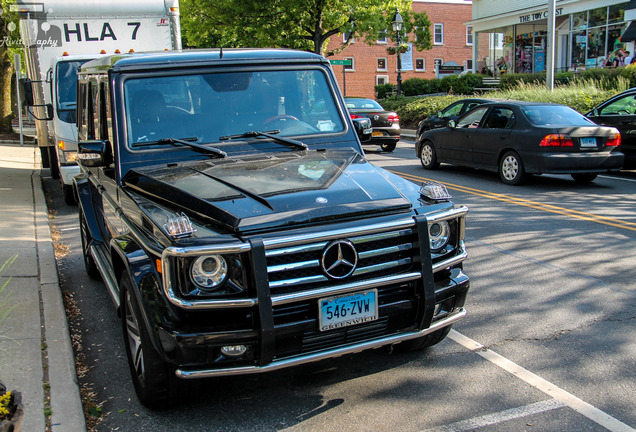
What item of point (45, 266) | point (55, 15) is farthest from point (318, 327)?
point (55, 15)

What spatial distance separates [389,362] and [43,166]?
41.0 ft

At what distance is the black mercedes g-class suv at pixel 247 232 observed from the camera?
11.0ft

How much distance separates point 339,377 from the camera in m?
4.33

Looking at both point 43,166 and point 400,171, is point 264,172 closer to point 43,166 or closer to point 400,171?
point 400,171

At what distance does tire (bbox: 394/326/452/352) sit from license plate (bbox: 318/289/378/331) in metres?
1.06

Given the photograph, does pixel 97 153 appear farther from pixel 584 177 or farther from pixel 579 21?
pixel 579 21

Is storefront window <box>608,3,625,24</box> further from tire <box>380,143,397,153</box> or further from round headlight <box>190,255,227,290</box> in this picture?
round headlight <box>190,255,227,290</box>

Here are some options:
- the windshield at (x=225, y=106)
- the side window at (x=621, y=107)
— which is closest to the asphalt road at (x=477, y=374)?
the windshield at (x=225, y=106)

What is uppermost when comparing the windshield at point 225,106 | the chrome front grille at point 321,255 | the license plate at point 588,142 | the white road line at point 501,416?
the windshield at point 225,106

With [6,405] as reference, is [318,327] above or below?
above

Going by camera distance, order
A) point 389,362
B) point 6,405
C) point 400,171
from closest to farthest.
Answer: point 6,405, point 389,362, point 400,171

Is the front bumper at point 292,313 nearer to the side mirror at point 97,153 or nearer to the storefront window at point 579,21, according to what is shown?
the side mirror at point 97,153

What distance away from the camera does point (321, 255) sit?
11.3 ft

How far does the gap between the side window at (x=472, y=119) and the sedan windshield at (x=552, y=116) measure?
110cm
